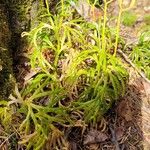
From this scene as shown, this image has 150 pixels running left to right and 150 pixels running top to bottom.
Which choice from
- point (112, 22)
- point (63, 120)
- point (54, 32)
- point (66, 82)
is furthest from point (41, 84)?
point (112, 22)

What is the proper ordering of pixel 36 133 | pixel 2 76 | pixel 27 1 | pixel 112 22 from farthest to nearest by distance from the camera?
pixel 112 22
pixel 27 1
pixel 2 76
pixel 36 133

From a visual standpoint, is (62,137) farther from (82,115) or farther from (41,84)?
(41,84)

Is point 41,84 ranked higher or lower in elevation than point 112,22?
lower

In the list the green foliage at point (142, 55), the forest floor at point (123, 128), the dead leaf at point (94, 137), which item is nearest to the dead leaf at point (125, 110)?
the forest floor at point (123, 128)

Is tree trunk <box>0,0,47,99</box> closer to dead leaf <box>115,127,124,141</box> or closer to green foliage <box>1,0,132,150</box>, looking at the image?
green foliage <box>1,0,132,150</box>

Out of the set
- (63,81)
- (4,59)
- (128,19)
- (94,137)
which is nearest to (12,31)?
(4,59)

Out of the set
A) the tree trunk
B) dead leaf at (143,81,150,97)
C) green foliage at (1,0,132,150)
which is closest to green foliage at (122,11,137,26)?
green foliage at (1,0,132,150)

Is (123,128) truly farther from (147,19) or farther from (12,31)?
(147,19)

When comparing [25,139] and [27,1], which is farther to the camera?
[27,1]

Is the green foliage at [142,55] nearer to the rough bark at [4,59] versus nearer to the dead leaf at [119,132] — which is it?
the dead leaf at [119,132]
